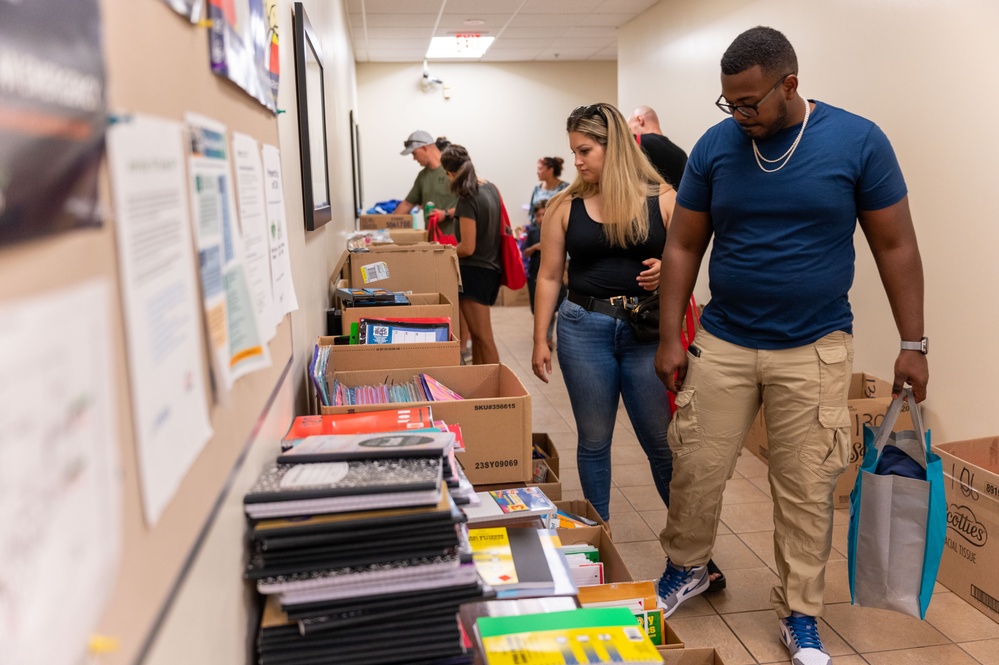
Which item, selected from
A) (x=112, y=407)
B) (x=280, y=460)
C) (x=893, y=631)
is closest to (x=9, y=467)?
(x=112, y=407)

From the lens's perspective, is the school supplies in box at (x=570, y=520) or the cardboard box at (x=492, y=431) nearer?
the cardboard box at (x=492, y=431)

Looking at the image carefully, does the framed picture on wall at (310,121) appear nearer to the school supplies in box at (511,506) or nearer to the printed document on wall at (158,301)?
the school supplies in box at (511,506)

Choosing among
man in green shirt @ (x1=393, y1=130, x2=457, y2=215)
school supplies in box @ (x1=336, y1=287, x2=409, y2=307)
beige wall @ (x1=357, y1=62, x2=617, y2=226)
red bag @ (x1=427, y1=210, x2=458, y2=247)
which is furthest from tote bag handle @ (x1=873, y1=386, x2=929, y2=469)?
beige wall @ (x1=357, y1=62, x2=617, y2=226)

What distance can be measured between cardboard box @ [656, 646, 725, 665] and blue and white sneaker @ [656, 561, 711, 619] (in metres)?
0.89

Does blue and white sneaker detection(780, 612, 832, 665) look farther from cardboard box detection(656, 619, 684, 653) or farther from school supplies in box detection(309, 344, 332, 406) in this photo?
school supplies in box detection(309, 344, 332, 406)

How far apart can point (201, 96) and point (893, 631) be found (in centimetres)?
250

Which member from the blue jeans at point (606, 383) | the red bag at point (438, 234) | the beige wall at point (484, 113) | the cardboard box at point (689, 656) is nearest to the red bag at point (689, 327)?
the blue jeans at point (606, 383)

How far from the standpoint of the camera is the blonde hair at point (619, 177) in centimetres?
249

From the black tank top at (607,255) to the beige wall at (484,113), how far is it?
311 inches

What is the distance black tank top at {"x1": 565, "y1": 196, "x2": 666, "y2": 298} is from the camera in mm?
2531

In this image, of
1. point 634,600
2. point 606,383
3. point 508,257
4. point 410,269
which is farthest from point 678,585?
point 508,257

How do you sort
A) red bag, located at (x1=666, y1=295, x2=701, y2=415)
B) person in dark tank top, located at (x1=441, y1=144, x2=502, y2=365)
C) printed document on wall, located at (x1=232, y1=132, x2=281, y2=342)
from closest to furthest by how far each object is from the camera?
printed document on wall, located at (x1=232, y1=132, x2=281, y2=342), red bag, located at (x1=666, y1=295, x2=701, y2=415), person in dark tank top, located at (x1=441, y1=144, x2=502, y2=365)

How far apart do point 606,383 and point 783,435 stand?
0.57m

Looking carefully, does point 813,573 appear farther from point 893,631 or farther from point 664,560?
point 664,560
